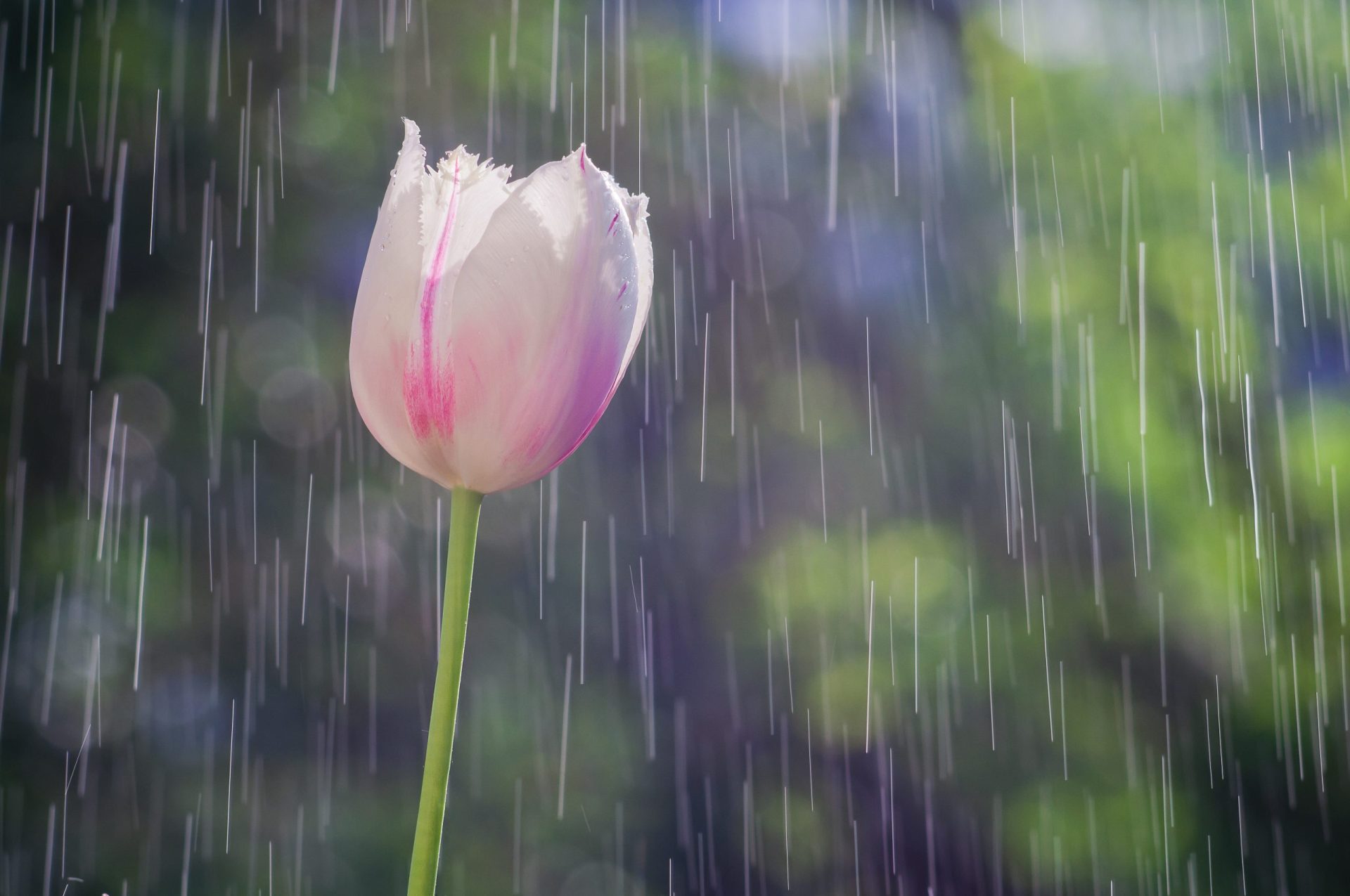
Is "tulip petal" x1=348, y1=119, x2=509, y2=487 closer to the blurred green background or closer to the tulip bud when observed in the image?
the tulip bud

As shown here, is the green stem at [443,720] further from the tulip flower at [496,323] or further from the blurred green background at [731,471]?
the blurred green background at [731,471]

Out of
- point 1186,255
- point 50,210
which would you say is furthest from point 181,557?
point 1186,255

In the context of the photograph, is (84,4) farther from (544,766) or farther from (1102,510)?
(1102,510)

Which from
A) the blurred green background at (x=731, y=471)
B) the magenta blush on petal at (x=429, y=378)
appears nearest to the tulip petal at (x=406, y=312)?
the magenta blush on petal at (x=429, y=378)

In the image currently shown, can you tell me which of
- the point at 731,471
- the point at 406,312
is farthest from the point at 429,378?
the point at 731,471

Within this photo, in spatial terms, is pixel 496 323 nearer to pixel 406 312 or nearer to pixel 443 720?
pixel 406 312

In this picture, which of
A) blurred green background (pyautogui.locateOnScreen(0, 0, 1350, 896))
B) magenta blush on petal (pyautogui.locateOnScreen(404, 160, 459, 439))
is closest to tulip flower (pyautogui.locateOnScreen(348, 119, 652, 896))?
magenta blush on petal (pyautogui.locateOnScreen(404, 160, 459, 439))
